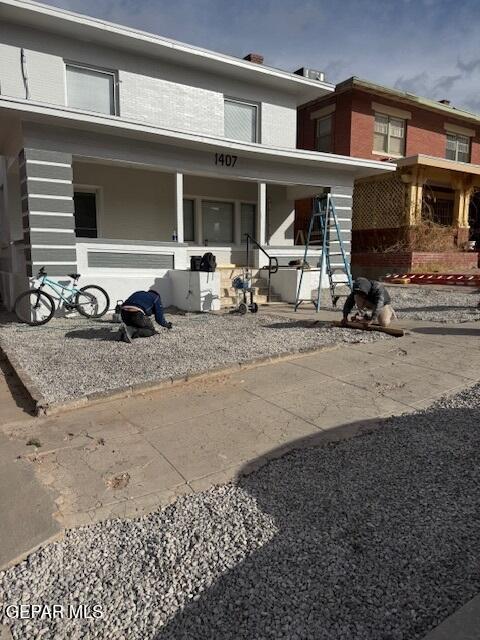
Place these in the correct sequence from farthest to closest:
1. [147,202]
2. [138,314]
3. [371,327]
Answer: [147,202] → [371,327] → [138,314]

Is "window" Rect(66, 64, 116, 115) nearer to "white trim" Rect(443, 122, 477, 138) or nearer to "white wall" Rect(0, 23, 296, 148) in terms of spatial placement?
"white wall" Rect(0, 23, 296, 148)

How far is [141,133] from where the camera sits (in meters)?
10.1

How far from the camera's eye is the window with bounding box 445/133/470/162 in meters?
21.6

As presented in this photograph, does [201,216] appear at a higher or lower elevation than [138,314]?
higher

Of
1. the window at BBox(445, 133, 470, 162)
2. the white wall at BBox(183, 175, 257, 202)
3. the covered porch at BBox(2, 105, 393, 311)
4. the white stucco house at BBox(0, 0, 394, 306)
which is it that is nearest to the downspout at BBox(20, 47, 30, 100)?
the white stucco house at BBox(0, 0, 394, 306)

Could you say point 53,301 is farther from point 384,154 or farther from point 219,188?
point 384,154

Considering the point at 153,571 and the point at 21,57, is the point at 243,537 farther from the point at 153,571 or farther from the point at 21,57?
the point at 21,57

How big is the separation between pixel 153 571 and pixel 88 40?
12.5m

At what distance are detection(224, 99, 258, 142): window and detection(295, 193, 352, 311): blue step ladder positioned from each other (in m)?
3.36

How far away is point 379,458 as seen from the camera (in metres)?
3.50

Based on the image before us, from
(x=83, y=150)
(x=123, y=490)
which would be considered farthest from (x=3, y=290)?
(x=123, y=490)

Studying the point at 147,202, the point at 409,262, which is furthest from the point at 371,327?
the point at 409,262

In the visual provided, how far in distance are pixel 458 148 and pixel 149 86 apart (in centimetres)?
1634

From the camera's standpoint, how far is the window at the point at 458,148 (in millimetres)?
21562
